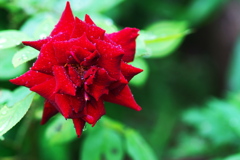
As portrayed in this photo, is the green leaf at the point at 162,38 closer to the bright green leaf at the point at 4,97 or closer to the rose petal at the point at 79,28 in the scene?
the rose petal at the point at 79,28

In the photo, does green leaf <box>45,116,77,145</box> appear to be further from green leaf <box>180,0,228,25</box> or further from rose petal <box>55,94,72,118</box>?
green leaf <box>180,0,228,25</box>

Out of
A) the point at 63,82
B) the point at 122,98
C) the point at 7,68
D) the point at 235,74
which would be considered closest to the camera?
the point at 63,82

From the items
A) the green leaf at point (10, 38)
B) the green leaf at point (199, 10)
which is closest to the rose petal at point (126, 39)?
the green leaf at point (10, 38)

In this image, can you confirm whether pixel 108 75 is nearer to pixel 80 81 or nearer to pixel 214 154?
pixel 80 81

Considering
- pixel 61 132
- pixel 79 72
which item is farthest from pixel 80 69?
pixel 61 132

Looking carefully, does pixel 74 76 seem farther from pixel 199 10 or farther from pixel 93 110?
pixel 199 10

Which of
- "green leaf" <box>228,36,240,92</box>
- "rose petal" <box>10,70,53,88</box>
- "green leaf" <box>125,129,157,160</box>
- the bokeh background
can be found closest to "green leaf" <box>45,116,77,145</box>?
the bokeh background
